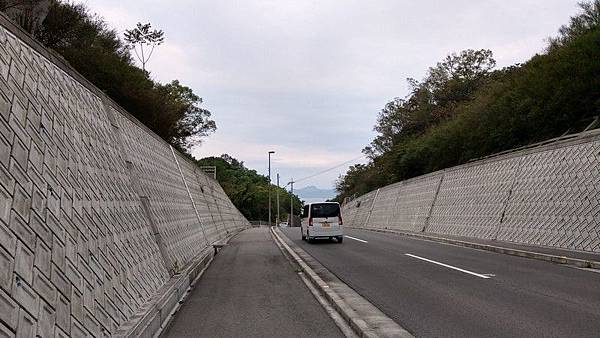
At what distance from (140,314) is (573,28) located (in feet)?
140

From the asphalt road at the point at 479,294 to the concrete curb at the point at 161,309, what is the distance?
3636 mm

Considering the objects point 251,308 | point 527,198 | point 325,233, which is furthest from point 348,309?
point 325,233

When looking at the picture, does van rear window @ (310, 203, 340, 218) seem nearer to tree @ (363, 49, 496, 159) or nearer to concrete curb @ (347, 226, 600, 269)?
concrete curb @ (347, 226, 600, 269)

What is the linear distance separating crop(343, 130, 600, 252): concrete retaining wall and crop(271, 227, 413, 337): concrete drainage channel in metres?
9.49

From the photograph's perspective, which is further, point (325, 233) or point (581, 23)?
point (581, 23)

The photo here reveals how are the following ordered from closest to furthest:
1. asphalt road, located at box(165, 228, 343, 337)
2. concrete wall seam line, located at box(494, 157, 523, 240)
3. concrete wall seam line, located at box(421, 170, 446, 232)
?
asphalt road, located at box(165, 228, 343, 337) → concrete wall seam line, located at box(494, 157, 523, 240) → concrete wall seam line, located at box(421, 170, 446, 232)

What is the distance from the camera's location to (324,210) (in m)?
26.5

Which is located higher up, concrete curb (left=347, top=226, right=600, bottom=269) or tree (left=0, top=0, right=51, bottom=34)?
tree (left=0, top=0, right=51, bottom=34)

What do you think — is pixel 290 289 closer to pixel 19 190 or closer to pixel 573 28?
pixel 19 190

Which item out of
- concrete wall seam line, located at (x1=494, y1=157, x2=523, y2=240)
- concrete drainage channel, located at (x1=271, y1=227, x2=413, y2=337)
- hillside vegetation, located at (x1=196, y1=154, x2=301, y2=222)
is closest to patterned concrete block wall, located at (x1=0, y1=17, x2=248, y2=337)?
concrete drainage channel, located at (x1=271, y1=227, x2=413, y2=337)

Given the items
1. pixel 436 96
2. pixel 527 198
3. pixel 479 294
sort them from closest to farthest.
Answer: pixel 479 294 → pixel 527 198 → pixel 436 96

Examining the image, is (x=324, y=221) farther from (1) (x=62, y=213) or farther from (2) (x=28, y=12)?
(1) (x=62, y=213)

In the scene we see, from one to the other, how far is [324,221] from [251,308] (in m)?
17.3

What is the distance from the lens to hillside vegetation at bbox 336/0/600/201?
82.2 ft
